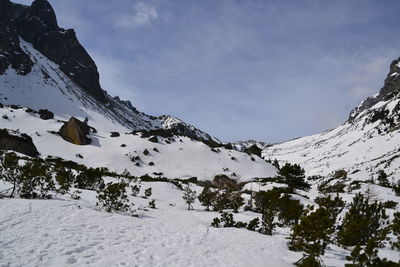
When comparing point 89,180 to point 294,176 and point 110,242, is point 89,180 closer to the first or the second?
point 110,242

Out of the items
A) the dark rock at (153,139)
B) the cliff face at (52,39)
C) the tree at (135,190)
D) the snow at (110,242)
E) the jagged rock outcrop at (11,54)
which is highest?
the cliff face at (52,39)

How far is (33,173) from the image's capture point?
16.6m

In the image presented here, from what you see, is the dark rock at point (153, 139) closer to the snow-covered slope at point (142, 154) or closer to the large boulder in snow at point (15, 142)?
the snow-covered slope at point (142, 154)

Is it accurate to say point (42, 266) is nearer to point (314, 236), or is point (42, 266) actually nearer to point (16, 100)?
point (314, 236)

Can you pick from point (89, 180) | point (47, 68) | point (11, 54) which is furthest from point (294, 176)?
point (47, 68)

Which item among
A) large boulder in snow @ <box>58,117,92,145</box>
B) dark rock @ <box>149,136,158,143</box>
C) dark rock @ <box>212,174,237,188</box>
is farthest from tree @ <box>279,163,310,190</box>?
large boulder in snow @ <box>58,117,92,145</box>

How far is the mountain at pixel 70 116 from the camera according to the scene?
59.6m

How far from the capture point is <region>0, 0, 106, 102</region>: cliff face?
140250mm

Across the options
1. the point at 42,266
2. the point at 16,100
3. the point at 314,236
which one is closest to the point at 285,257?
the point at 314,236

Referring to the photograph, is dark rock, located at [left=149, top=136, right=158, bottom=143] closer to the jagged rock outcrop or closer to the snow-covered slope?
the snow-covered slope

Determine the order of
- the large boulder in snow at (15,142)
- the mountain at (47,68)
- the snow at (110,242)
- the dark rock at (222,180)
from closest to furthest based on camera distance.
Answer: the snow at (110,242) → the large boulder in snow at (15,142) → the dark rock at (222,180) → the mountain at (47,68)

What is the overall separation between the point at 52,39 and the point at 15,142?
126 metres

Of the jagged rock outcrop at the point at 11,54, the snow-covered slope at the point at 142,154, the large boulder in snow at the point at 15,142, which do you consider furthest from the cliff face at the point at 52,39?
the large boulder in snow at the point at 15,142

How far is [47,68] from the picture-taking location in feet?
404
